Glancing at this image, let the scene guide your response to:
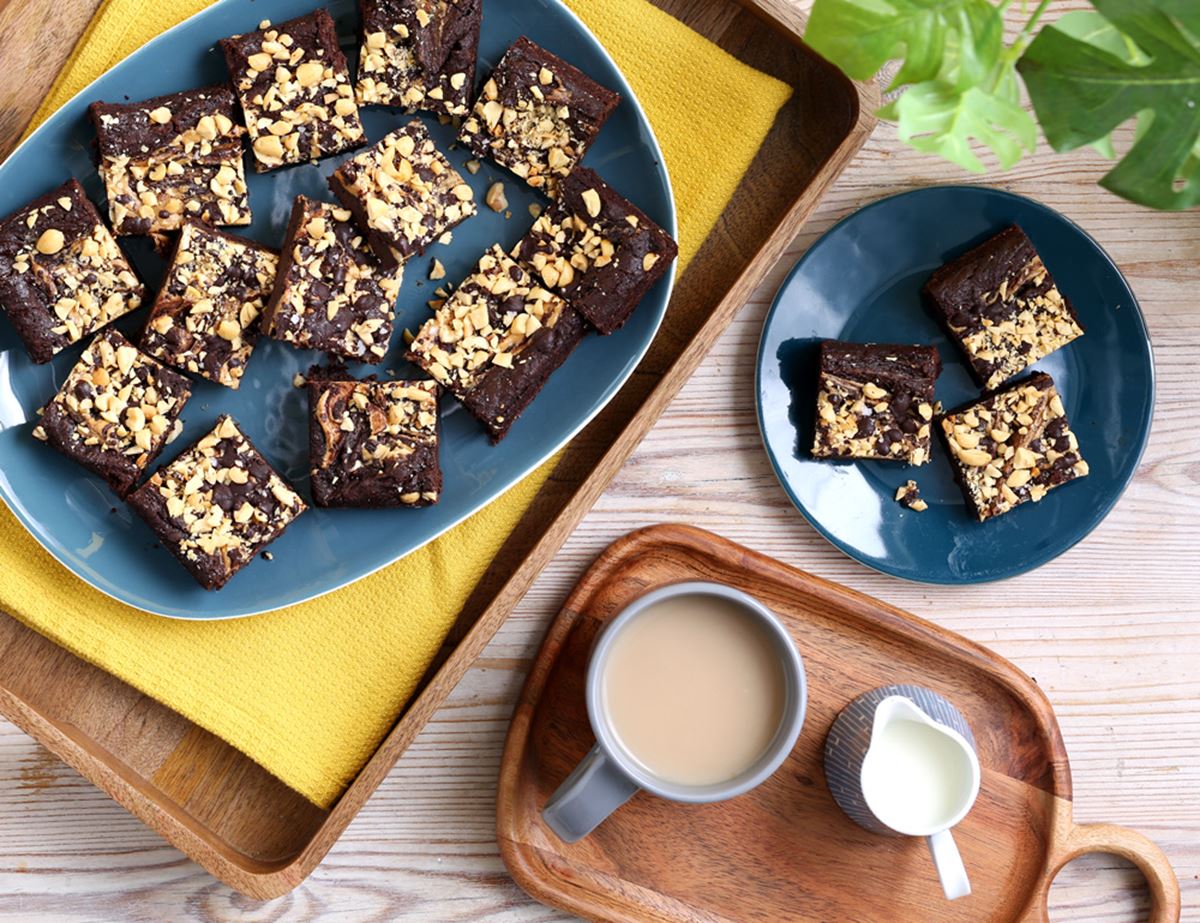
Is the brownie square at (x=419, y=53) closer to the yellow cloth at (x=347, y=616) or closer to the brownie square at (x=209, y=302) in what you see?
the yellow cloth at (x=347, y=616)

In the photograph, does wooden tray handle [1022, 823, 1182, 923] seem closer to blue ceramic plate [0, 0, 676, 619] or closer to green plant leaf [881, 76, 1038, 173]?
blue ceramic plate [0, 0, 676, 619]

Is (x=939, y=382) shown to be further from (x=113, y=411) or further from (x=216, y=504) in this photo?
(x=113, y=411)

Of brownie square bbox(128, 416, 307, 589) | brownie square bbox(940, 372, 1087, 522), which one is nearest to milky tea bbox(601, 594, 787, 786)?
brownie square bbox(940, 372, 1087, 522)

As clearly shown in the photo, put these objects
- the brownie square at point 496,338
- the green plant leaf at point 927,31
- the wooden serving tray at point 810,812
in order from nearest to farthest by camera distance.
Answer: the green plant leaf at point 927,31 → the brownie square at point 496,338 → the wooden serving tray at point 810,812

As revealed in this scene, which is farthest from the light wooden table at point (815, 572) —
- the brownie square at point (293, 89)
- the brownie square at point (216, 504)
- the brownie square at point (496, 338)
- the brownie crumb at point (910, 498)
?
the brownie square at point (293, 89)

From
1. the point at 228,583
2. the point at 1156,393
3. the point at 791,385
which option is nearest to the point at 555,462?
the point at 791,385

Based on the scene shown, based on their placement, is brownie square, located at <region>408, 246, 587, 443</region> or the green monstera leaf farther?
brownie square, located at <region>408, 246, 587, 443</region>
